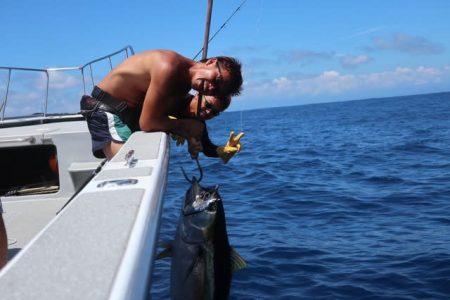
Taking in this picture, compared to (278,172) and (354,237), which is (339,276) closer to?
(354,237)

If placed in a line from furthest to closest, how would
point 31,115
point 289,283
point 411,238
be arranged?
point 31,115 → point 411,238 → point 289,283

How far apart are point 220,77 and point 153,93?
51 cm

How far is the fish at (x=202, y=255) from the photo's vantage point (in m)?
2.59

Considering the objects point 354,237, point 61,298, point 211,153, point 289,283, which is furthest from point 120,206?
point 354,237

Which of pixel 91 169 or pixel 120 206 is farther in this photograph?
pixel 91 169

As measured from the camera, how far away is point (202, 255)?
2.60m

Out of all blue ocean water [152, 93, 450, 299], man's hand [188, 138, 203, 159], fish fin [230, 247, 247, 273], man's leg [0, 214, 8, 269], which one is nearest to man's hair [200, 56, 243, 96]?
man's hand [188, 138, 203, 159]

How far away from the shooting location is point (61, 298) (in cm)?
109

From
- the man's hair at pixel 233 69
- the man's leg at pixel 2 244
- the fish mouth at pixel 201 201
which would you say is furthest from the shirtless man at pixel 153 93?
the man's leg at pixel 2 244

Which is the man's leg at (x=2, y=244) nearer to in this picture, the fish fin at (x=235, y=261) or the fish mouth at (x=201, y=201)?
the fish mouth at (x=201, y=201)

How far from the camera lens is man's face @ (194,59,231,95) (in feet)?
10.3

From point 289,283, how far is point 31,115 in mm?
5705

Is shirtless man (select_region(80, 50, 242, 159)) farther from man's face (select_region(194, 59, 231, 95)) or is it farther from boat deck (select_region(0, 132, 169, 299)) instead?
boat deck (select_region(0, 132, 169, 299))

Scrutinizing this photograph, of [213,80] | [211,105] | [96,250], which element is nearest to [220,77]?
[213,80]
